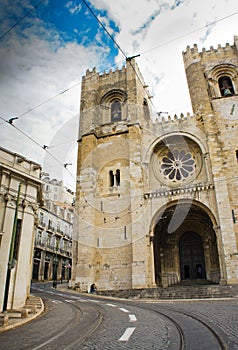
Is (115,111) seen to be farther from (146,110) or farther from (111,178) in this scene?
(111,178)

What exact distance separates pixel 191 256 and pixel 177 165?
660cm

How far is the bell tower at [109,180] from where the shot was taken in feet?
59.7

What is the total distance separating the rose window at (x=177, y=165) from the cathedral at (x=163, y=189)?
A: 0.23 feet

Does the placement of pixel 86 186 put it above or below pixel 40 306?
above

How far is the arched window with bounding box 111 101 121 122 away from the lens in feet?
79.0

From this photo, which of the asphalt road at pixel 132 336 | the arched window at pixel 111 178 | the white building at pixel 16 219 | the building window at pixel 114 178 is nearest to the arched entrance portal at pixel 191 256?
the building window at pixel 114 178

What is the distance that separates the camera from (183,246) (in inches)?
827

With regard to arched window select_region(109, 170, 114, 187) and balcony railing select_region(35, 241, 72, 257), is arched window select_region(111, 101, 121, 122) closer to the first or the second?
arched window select_region(109, 170, 114, 187)

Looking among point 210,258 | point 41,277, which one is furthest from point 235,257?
point 41,277

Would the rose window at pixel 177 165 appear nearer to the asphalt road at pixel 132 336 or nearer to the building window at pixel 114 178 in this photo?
the building window at pixel 114 178

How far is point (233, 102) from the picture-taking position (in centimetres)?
1945

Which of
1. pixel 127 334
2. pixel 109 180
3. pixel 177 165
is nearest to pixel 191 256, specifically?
pixel 177 165

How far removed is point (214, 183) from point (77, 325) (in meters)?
13.1

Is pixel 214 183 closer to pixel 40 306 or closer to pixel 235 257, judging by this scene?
pixel 235 257
